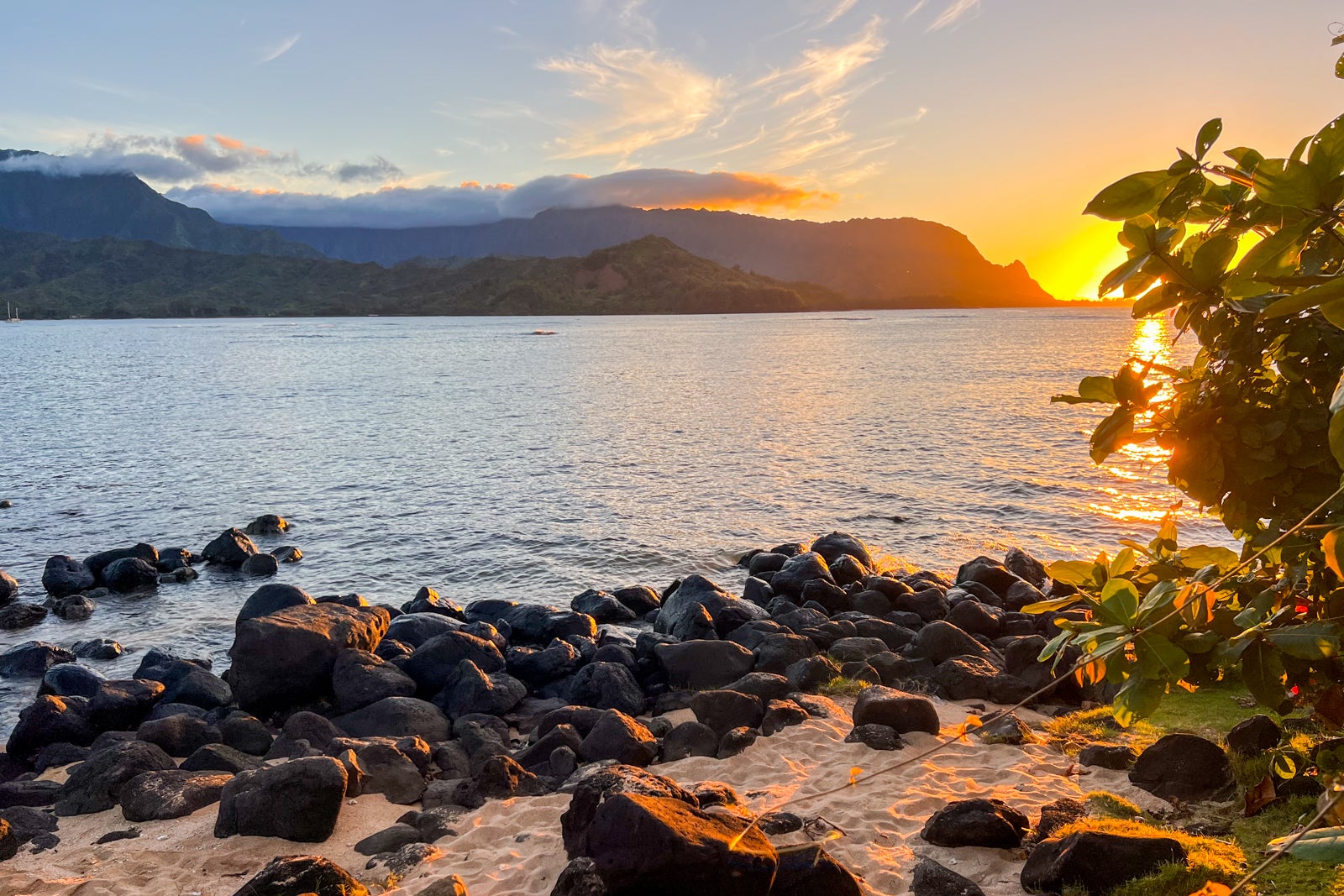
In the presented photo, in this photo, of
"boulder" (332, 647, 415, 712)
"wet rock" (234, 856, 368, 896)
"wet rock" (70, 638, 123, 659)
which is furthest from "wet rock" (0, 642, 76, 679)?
"wet rock" (234, 856, 368, 896)

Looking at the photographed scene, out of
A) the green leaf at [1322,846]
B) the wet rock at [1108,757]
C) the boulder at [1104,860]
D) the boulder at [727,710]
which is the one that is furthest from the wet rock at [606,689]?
the green leaf at [1322,846]

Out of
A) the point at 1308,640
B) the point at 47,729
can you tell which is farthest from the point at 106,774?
the point at 1308,640

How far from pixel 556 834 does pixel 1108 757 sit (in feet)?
18.0

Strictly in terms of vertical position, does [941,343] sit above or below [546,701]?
above

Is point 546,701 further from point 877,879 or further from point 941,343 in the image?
point 941,343

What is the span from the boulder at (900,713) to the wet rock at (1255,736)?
125 inches

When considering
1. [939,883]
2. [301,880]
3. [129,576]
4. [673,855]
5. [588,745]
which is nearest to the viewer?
[673,855]

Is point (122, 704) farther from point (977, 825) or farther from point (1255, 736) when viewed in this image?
point (1255, 736)

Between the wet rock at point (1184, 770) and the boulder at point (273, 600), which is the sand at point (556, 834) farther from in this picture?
the boulder at point (273, 600)

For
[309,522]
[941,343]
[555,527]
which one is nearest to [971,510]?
[555,527]

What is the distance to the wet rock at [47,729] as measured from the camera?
442 inches

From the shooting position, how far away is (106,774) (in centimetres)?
948

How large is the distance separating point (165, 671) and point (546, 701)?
6.37 metres

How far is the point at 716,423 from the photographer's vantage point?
1757 inches
